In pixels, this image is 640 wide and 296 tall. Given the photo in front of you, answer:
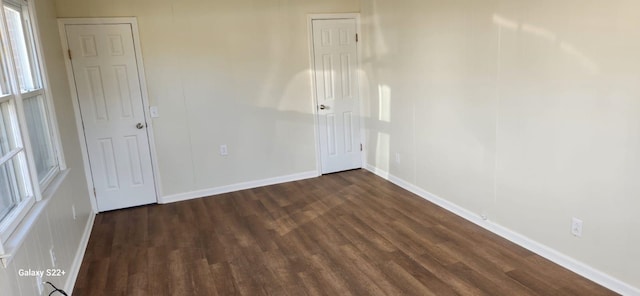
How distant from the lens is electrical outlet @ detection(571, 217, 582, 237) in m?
2.73

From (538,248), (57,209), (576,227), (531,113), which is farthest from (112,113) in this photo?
(576,227)

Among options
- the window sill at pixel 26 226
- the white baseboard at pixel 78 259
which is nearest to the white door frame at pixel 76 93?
the white baseboard at pixel 78 259

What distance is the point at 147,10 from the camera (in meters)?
4.28

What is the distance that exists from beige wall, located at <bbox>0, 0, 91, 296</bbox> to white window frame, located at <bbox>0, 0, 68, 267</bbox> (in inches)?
2.7

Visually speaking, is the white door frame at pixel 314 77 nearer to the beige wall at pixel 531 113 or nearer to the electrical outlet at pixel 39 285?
the beige wall at pixel 531 113

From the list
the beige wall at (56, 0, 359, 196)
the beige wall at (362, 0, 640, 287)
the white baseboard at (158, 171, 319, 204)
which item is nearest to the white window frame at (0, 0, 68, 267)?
the beige wall at (56, 0, 359, 196)

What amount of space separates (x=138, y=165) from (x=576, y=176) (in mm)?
4161

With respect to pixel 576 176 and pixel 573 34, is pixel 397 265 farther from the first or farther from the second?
pixel 573 34

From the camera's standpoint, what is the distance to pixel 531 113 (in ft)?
9.76

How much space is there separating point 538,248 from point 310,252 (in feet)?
5.72

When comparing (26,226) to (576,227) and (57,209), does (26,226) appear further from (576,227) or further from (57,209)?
(576,227)

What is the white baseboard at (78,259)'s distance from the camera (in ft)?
9.40

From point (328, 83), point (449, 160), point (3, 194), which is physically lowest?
point (449, 160)

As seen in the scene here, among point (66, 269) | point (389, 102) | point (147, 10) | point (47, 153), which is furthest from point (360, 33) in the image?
point (66, 269)
